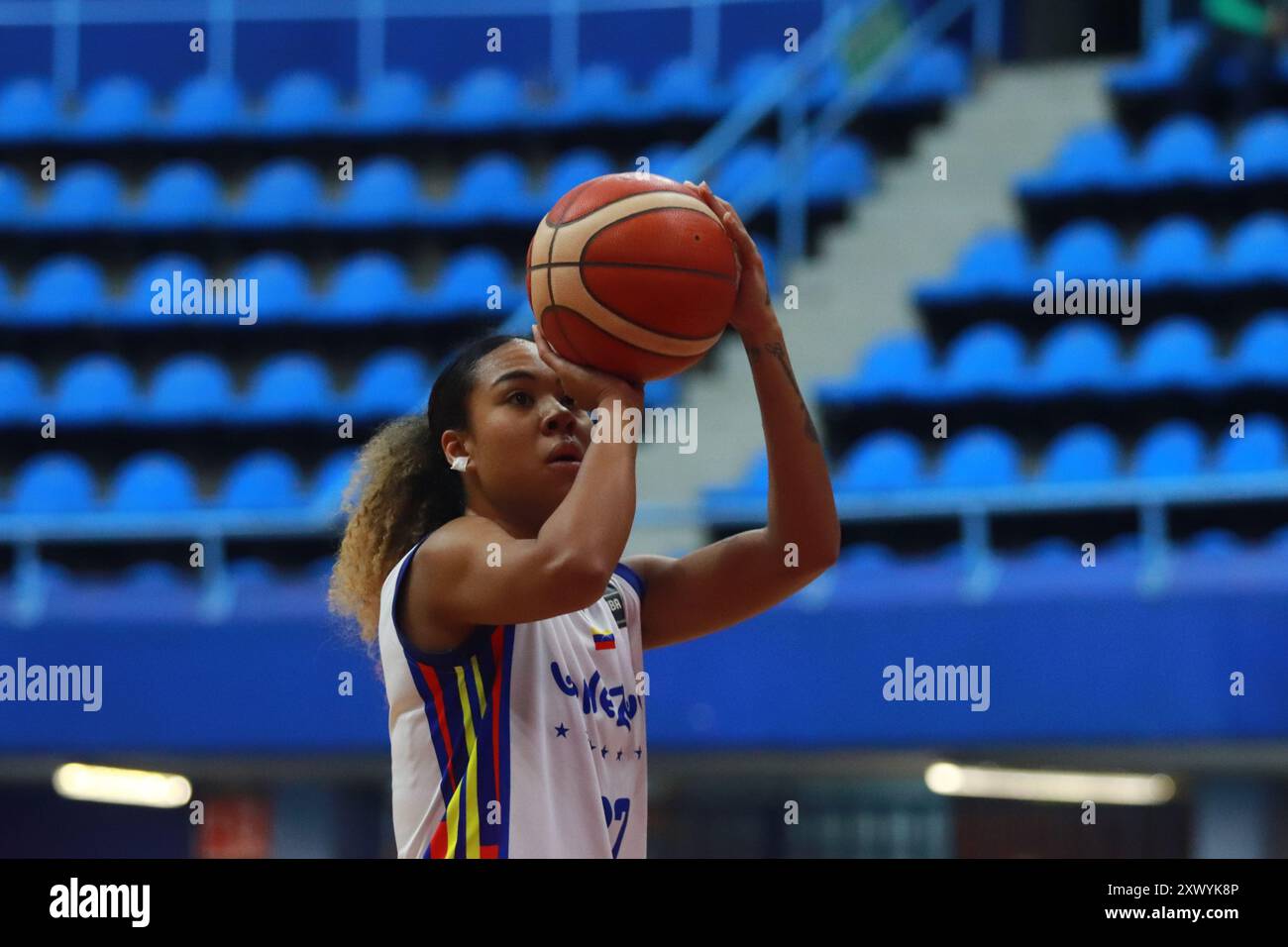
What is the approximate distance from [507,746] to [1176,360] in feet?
17.5

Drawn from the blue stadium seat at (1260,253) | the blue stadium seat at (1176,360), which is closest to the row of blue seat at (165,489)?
the blue stadium seat at (1176,360)

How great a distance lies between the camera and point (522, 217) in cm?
866

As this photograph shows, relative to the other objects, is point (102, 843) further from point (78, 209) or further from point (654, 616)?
point (654, 616)

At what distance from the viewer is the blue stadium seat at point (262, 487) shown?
290 inches

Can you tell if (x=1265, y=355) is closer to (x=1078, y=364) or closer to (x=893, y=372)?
(x=1078, y=364)

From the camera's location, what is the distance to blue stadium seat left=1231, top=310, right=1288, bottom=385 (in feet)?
23.1

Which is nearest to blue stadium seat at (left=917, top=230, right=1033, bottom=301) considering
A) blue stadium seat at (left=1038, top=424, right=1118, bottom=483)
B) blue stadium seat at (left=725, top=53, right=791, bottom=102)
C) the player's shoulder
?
blue stadium seat at (left=1038, top=424, right=1118, bottom=483)

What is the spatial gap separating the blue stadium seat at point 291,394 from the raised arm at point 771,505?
5.35 metres

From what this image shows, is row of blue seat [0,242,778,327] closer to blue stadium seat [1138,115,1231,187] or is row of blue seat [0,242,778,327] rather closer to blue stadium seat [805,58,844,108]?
blue stadium seat [805,58,844,108]

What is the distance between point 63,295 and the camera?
27.9ft

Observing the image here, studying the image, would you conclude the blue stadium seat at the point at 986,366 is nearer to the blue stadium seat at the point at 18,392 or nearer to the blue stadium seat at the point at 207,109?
the blue stadium seat at the point at 18,392

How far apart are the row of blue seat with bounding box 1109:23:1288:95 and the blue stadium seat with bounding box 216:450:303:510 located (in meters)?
4.20

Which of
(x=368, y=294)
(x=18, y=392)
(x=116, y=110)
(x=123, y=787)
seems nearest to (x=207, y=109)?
(x=116, y=110)

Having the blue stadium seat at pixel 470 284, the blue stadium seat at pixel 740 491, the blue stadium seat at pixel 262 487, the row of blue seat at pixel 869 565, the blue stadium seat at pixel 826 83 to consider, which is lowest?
the row of blue seat at pixel 869 565
